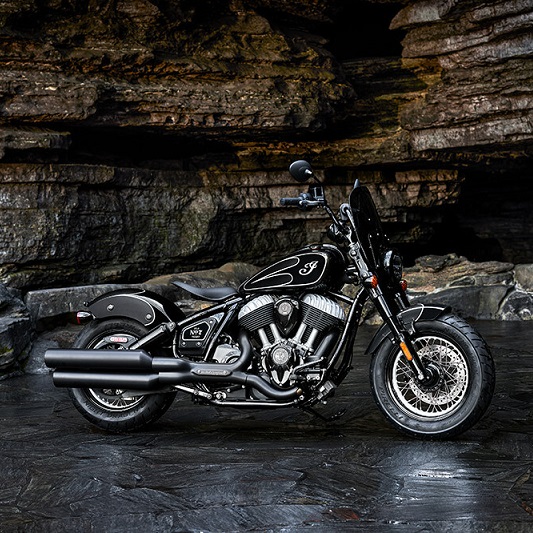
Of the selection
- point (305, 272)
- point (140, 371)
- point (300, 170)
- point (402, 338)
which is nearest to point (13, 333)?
point (140, 371)

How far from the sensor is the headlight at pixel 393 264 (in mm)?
4410

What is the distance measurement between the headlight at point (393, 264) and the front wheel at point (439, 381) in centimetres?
34

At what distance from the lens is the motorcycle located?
4.21m

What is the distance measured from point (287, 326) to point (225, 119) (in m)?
6.41

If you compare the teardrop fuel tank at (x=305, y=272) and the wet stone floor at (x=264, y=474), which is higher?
the teardrop fuel tank at (x=305, y=272)

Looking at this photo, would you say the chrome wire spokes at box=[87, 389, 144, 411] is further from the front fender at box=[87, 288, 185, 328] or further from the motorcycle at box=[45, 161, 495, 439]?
the front fender at box=[87, 288, 185, 328]

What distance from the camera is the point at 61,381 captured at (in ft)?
15.0

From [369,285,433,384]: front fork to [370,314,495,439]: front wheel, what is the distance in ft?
0.13

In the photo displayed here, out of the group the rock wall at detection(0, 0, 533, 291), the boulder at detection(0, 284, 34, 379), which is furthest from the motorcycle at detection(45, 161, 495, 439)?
the rock wall at detection(0, 0, 533, 291)

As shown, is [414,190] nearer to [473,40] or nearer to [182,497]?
[473,40]

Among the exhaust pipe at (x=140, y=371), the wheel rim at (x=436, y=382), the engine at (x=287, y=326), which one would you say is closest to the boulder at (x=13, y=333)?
the exhaust pipe at (x=140, y=371)

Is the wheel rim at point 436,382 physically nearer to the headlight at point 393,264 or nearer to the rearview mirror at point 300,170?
the headlight at point 393,264

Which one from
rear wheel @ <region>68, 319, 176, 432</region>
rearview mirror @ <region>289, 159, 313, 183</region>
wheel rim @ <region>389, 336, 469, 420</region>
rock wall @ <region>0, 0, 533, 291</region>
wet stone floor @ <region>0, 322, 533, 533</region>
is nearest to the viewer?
wet stone floor @ <region>0, 322, 533, 533</region>

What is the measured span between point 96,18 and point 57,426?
6.34 meters
